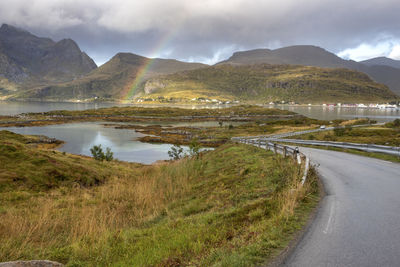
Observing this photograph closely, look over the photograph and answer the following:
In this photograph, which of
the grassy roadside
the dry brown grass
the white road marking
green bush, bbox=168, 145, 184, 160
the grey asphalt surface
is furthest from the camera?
green bush, bbox=168, 145, 184, 160

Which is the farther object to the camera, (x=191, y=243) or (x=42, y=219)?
(x=42, y=219)

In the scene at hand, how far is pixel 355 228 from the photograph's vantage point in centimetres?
646

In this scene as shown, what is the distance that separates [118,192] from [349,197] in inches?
417

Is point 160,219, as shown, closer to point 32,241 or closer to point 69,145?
point 32,241

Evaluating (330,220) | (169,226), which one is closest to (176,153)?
(169,226)

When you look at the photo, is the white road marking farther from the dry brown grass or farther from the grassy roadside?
the dry brown grass

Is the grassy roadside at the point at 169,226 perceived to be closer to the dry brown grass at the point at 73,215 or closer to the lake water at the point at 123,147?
the dry brown grass at the point at 73,215

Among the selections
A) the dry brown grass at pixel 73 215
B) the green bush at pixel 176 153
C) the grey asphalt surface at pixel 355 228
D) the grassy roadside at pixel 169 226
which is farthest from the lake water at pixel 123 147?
the grey asphalt surface at pixel 355 228

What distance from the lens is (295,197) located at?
8375 mm

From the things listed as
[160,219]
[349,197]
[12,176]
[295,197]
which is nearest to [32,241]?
[160,219]

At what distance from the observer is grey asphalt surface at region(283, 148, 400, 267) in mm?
5043

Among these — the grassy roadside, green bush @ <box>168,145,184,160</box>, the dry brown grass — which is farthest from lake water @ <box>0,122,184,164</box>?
the grassy roadside

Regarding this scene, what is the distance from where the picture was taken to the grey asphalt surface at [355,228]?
504cm

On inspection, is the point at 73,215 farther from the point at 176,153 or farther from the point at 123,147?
the point at 123,147
